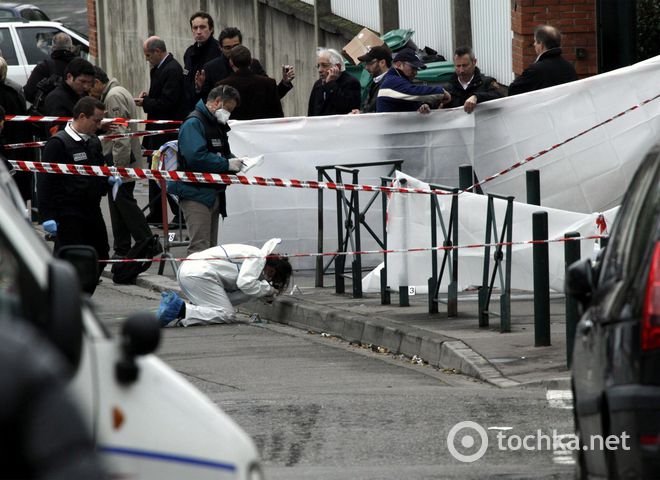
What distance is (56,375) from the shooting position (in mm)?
2242

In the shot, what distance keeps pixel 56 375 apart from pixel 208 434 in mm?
1692

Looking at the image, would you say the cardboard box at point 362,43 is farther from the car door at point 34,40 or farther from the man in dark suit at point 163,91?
the car door at point 34,40

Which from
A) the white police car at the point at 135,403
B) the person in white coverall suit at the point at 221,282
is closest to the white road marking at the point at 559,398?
the person in white coverall suit at the point at 221,282

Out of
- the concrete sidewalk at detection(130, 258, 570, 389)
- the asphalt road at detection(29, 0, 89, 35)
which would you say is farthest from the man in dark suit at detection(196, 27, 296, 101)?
the asphalt road at detection(29, 0, 89, 35)

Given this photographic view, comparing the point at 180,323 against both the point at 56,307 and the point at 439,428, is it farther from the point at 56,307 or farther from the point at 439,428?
the point at 56,307

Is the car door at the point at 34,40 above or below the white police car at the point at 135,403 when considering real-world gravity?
above

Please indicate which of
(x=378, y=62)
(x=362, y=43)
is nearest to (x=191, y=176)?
(x=378, y=62)

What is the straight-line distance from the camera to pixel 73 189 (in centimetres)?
1257

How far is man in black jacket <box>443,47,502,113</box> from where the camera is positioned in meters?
14.3

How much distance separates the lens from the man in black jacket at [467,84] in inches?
564

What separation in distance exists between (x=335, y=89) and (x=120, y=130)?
229 cm

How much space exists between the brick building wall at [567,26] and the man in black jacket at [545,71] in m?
2.37

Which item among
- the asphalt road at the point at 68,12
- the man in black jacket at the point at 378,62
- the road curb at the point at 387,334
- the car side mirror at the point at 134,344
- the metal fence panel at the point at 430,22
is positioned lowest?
the road curb at the point at 387,334

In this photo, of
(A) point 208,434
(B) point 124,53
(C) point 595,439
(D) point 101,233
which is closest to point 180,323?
(D) point 101,233
